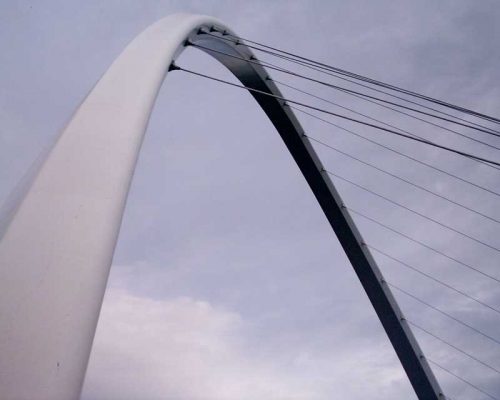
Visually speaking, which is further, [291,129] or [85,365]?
[291,129]

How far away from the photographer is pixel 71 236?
8.41 feet

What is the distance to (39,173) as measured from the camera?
2916 mm

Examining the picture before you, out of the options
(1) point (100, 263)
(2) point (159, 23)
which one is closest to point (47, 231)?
(1) point (100, 263)

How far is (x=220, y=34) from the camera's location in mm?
8219

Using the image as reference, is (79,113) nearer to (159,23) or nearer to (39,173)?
(39,173)

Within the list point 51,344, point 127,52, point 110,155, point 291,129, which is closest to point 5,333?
point 51,344

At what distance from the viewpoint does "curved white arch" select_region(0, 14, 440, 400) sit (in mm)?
2098

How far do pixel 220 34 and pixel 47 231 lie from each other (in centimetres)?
680

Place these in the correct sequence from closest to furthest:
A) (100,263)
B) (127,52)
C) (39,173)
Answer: (100,263)
(39,173)
(127,52)

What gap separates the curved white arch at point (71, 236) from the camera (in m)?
2.10

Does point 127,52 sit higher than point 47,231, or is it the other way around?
point 127,52

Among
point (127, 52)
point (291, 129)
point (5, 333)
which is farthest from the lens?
point (291, 129)

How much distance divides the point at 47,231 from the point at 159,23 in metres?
4.16

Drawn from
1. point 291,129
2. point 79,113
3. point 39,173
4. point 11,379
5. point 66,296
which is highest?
point 291,129
